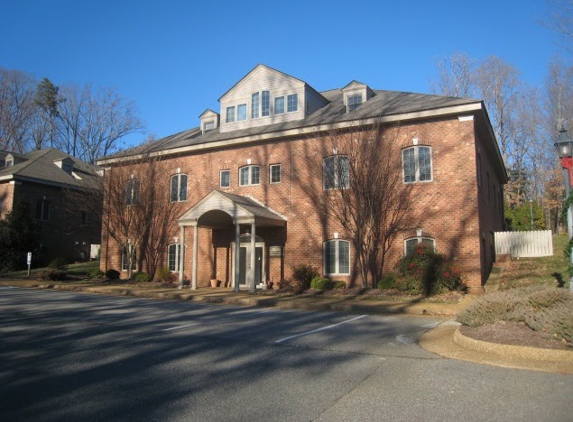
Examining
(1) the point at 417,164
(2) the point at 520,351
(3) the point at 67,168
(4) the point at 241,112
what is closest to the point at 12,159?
(3) the point at 67,168

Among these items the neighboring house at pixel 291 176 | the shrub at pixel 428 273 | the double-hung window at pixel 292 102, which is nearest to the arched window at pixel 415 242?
the neighboring house at pixel 291 176

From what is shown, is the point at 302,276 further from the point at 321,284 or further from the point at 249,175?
the point at 249,175

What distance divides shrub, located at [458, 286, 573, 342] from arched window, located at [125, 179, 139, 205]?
19478mm

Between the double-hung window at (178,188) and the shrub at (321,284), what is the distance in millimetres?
8808

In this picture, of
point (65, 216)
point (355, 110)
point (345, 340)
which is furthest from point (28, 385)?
point (65, 216)

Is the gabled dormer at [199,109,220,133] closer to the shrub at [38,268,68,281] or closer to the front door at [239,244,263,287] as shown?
the front door at [239,244,263,287]

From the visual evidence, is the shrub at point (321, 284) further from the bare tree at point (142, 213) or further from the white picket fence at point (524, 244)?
the white picket fence at point (524, 244)

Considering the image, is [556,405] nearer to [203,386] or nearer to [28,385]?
[203,386]

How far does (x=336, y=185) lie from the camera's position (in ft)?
60.5

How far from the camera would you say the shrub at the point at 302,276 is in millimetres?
18625

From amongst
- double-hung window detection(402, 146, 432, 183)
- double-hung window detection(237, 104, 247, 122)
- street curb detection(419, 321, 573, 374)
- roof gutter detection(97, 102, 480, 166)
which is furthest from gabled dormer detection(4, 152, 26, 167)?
street curb detection(419, 321, 573, 374)

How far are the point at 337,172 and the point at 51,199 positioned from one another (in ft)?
84.2

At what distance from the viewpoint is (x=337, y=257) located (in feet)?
62.1

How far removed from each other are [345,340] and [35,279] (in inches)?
873
